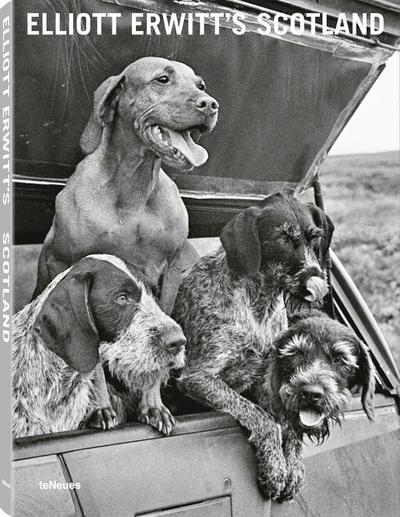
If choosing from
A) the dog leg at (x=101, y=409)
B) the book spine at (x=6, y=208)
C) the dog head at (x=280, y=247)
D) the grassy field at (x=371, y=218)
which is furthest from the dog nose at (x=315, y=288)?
the book spine at (x=6, y=208)

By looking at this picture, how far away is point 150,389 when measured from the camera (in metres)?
3.75

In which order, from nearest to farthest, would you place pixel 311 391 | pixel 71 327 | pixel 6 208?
pixel 71 327, pixel 6 208, pixel 311 391

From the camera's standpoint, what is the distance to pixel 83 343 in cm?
355

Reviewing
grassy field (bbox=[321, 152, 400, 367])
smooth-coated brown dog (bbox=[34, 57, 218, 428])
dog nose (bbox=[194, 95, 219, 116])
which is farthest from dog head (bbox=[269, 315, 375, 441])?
dog nose (bbox=[194, 95, 219, 116])

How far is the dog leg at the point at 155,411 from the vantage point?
3.67 metres

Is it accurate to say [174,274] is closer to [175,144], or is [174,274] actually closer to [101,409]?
[175,144]

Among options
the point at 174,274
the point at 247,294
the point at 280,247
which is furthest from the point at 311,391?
the point at 174,274

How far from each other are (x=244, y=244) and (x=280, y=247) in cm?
15

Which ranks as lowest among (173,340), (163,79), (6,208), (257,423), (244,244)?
(257,423)

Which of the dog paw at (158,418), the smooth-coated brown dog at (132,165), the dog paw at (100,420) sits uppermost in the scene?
the smooth-coated brown dog at (132,165)

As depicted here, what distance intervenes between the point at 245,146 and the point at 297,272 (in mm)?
631

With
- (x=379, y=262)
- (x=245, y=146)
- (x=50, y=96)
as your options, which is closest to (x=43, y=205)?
(x=50, y=96)

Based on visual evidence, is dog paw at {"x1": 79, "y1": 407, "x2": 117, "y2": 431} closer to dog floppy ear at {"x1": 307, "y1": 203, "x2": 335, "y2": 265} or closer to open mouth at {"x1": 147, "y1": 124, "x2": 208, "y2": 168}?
open mouth at {"x1": 147, "y1": 124, "x2": 208, "y2": 168}

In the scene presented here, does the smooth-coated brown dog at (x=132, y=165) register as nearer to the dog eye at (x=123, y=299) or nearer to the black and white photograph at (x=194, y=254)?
the black and white photograph at (x=194, y=254)
